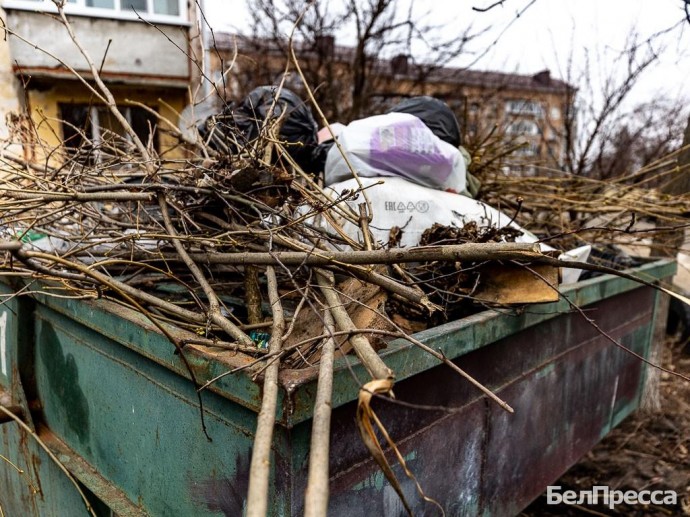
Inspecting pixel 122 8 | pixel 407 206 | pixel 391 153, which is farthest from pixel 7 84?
pixel 407 206

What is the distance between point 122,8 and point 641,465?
9.38 m

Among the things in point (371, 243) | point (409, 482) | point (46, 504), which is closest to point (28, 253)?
point (371, 243)

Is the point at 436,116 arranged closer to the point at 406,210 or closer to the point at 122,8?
the point at 406,210

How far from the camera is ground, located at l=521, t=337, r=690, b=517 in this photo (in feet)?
9.49

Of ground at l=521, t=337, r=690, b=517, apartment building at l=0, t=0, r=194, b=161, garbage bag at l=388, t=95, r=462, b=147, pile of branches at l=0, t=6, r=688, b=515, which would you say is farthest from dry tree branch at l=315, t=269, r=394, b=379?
apartment building at l=0, t=0, r=194, b=161

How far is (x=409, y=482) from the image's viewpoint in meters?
1.46

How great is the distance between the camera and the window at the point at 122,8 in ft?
26.4

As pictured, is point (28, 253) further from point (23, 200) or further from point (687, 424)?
point (687, 424)

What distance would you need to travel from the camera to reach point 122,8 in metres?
8.73

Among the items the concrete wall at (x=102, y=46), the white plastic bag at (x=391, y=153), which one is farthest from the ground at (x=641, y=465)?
the concrete wall at (x=102, y=46)

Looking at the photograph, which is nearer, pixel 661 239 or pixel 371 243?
pixel 371 243

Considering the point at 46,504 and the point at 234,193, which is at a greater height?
the point at 234,193

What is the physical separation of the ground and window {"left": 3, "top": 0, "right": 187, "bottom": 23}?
26.6ft

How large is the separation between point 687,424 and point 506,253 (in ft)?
11.3
